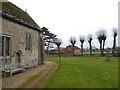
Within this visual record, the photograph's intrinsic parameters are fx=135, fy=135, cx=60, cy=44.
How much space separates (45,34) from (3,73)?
58012 millimetres

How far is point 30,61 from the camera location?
18.9m

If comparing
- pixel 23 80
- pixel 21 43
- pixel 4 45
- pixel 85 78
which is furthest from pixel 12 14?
pixel 85 78

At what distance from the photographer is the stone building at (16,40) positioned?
44.0 feet

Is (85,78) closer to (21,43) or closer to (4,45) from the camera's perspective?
(4,45)

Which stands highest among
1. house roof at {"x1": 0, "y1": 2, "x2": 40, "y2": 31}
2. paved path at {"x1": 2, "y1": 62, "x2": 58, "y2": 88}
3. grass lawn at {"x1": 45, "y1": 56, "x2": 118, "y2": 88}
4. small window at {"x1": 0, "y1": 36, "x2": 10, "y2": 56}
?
house roof at {"x1": 0, "y1": 2, "x2": 40, "y2": 31}

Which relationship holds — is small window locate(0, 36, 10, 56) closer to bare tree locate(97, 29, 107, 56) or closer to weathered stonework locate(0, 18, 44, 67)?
weathered stonework locate(0, 18, 44, 67)

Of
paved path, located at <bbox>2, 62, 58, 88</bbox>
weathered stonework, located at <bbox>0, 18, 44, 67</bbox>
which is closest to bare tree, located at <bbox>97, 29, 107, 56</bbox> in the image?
weathered stonework, located at <bbox>0, 18, 44, 67</bbox>

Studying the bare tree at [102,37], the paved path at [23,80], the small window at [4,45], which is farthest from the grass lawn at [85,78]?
the bare tree at [102,37]

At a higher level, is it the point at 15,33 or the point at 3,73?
the point at 15,33

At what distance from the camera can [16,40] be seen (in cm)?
1541

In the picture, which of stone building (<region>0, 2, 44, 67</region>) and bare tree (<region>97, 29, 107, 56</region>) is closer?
stone building (<region>0, 2, 44, 67</region>)

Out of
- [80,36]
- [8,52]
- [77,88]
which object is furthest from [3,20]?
[80,36]

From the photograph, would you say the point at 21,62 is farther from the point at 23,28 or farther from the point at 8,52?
the point at 23,28

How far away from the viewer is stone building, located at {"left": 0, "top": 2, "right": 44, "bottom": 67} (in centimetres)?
1340
